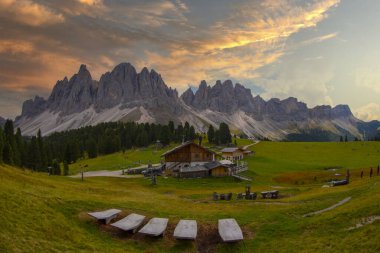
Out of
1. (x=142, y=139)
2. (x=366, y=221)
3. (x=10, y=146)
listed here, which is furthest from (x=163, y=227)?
(x=142, y=139)

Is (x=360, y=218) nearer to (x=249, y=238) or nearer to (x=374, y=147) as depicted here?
(x=249, y=238)

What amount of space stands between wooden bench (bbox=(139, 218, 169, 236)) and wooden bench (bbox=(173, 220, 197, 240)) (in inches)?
38.3

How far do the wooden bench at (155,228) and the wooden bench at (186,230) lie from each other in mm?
973

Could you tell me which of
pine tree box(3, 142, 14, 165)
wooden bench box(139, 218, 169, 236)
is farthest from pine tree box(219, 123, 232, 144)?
wooden bench box(139, 218, 169, 236)

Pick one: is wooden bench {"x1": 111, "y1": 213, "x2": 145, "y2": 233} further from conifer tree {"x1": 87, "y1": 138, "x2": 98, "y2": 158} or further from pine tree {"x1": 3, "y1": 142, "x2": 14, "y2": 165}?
conifer tree {"x1": 87, "y1": 138, "x2": 98, "y2": 158}

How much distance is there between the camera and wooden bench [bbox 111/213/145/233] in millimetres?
22484

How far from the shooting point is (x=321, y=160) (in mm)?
129125

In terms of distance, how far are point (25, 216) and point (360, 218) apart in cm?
2229

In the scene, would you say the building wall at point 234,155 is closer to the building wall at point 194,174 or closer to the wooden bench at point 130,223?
the building wall at point 194,174

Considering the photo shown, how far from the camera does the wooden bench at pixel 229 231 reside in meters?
21.8

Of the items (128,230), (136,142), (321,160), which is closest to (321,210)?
(128,230)

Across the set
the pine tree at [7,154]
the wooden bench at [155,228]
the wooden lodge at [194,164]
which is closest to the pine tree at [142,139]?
the wooden lodge at [194,164]

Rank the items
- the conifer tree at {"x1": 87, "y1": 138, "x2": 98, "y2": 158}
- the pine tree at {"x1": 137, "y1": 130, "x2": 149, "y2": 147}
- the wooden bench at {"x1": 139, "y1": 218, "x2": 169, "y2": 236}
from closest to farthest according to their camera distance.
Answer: the wooden bench at {"x1": 139, "y1": 218, "x2": 169, "y2": 236} < the conifer tree at {"x1": 87, "y1": 138, "x2": 98, "y2": 158} < the pine tree at {"x1": 137, "y1": 130, "x2": 149, "y2": 147}

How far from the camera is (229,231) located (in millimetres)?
22984
